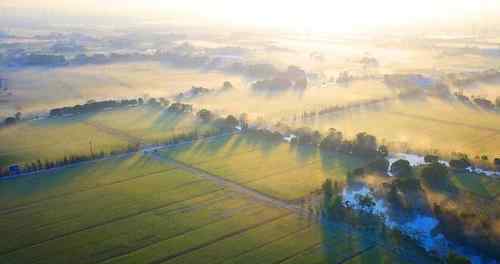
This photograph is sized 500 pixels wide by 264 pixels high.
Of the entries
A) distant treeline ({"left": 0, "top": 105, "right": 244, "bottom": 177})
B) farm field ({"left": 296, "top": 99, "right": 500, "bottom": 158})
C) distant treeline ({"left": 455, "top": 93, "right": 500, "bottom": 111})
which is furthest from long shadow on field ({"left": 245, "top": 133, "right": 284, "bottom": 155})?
distant treeline ({"left": 455, "top": 93, "right": 500, "bottom": 111})

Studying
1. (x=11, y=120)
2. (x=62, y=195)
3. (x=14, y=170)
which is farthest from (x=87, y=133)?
(x=62, y=195)

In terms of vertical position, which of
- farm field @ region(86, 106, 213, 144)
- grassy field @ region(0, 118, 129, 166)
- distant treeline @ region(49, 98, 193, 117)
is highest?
distant treeline @ region(49, 98, 193, 117)

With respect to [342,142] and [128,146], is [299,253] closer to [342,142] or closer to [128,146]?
[342,142]

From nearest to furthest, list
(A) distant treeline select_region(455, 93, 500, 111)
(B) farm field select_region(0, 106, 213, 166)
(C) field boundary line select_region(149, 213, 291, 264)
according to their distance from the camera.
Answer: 1. (C) field boundary line select_region(149, 213, 291, 264)
2. (B) farm field select_region(0, 106, 213, 166)
3. (A) distant treeline select_region(455, 93, 500, 111)

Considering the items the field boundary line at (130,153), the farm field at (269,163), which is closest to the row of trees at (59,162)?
the field boundary line at (130,153)

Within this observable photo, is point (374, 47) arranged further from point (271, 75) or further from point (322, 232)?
point (322, 232)

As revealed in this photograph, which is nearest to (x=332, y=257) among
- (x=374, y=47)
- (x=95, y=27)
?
(x=374, y=47)

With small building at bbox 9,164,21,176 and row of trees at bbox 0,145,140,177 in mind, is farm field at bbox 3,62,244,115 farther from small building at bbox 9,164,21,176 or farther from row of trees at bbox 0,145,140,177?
small building at bbox 9,164,21,176
